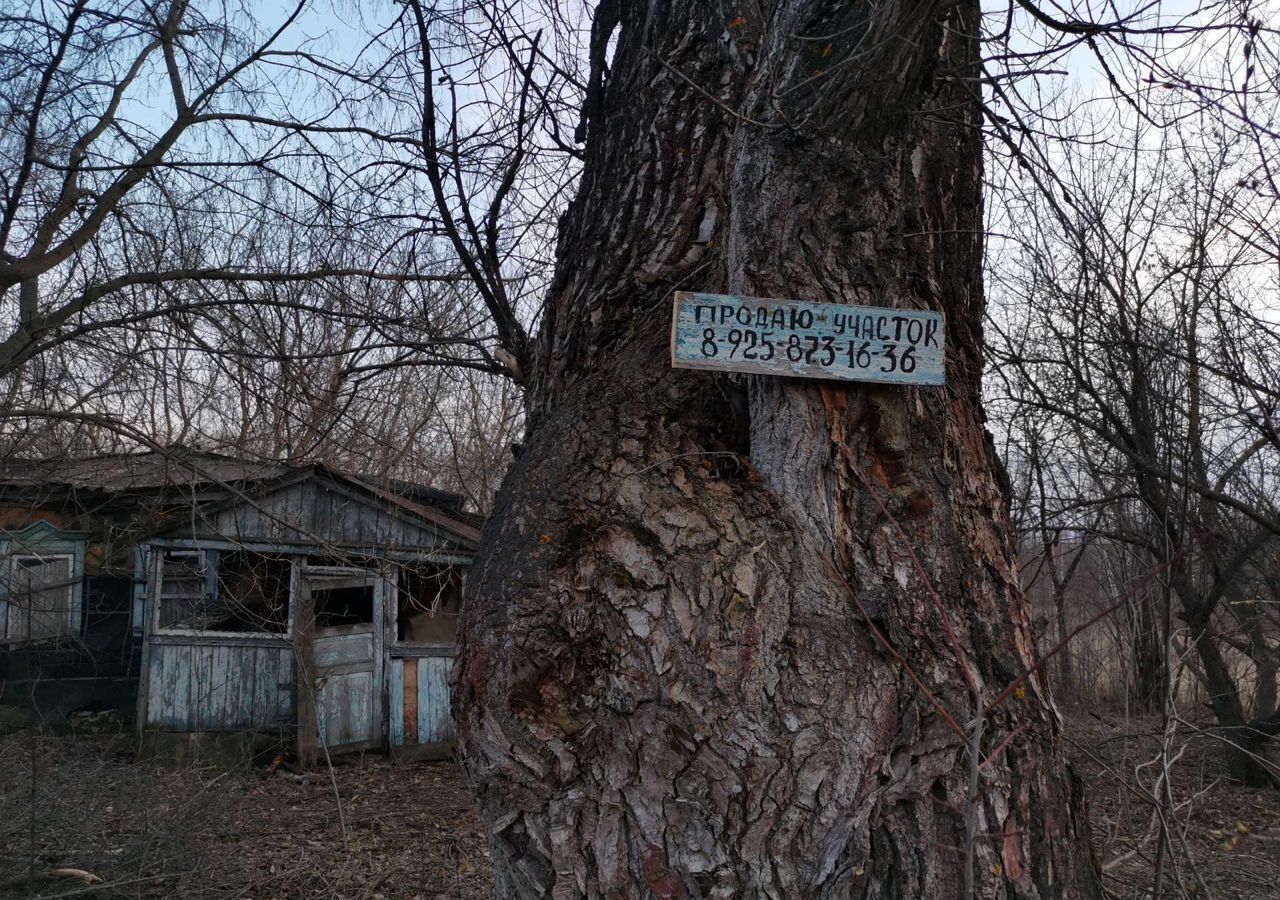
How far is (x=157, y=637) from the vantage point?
1092 centimetres

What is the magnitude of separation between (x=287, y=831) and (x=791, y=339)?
7856mm

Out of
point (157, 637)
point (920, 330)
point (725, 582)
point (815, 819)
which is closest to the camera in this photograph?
point (815, 819)

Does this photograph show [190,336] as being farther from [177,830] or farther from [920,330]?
[920,330]

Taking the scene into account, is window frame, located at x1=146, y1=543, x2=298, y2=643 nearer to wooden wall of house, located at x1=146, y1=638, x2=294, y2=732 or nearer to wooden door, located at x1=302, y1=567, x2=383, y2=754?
wooden wall of house, located at x1=146, y1=638, x2=294, y2=732

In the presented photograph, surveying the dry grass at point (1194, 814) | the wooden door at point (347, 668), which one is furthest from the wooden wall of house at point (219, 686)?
the dry grass at point (1194, 814)

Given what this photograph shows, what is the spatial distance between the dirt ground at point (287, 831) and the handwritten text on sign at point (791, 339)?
8.45 feet

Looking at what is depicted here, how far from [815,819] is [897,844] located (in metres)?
0.16

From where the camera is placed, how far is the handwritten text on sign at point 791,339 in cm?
194

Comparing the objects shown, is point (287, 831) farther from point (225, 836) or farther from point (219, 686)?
point (219, 686)

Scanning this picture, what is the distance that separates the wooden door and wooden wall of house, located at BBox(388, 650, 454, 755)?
0.20 meters

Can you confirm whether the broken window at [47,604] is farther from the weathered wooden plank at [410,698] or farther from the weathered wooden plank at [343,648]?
the weathered wooden plank at [410,698]

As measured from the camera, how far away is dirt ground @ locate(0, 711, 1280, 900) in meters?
5.15

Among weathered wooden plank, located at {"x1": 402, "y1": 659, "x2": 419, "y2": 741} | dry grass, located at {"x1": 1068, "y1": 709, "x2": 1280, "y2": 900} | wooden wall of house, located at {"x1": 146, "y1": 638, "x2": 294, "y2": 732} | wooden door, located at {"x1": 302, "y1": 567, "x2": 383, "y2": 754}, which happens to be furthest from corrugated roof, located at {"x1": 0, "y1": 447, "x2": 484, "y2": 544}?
dry grass, located at {"x1": 1068, "y1": 709, "x2": 1280, "y2": 900}

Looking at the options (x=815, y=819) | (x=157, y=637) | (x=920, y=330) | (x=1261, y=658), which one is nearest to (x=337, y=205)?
(x=920, y=330)
